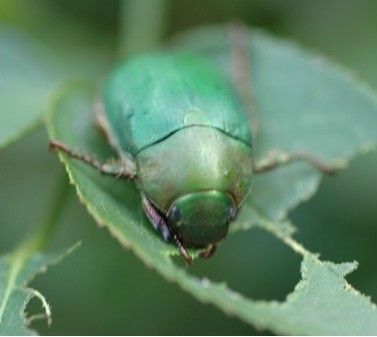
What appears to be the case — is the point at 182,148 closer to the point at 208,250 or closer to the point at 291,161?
the point at 208,250

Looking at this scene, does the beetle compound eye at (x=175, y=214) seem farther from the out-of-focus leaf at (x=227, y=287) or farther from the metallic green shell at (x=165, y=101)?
the metallic green shell at (x=165, y=101)

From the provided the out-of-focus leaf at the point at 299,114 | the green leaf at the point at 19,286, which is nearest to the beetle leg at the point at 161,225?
the green leaf at the point at 19,286

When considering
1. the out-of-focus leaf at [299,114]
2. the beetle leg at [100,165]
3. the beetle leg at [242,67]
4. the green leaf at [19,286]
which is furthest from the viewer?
the beetle leg at [242,67]

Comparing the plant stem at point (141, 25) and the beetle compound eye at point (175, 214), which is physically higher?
the beetle compound eye at point (175, 214)

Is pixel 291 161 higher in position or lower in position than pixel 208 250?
lower

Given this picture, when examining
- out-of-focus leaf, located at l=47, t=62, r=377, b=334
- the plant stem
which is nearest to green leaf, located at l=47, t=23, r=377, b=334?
out-of-focus leaf, located at l=47, t=62, r=377, b=334

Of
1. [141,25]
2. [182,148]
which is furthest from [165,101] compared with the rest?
[141,25]

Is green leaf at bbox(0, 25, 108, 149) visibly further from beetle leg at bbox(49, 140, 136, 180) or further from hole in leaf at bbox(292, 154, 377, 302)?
hole in leaf at bbox(292, 154, 377, 302)
